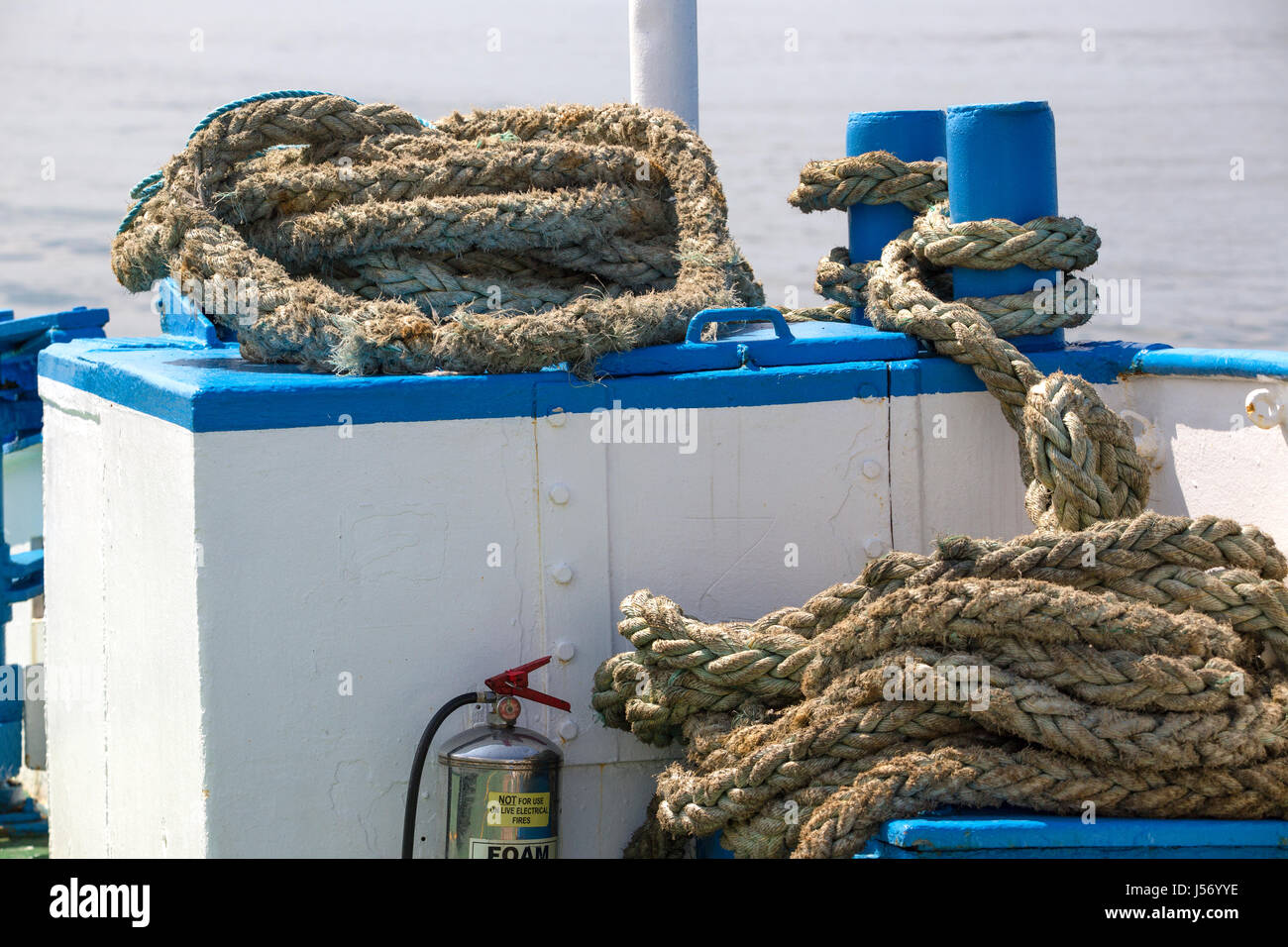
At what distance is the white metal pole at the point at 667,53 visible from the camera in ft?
16.3

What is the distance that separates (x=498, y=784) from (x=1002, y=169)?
1792 mm

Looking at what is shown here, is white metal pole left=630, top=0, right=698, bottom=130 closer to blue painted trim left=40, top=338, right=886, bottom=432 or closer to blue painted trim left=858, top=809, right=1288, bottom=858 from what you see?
blue painted trim left=40, top=338, right=886, bottom=432

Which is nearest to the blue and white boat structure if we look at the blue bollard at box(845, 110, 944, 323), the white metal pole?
the blue bollard at box(845, 110, 944, 323)

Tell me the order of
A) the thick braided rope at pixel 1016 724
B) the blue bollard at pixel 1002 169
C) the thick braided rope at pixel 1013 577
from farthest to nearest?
the blue bollard at pixel 1002 169
the thick braided rope at pixel 1013 577
the thick braided rope at pixel 1016 724

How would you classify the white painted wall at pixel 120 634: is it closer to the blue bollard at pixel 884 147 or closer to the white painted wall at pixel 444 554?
the white painted wall at pixel 444 554

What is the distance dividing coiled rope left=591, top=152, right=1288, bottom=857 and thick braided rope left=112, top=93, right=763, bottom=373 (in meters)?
0.74

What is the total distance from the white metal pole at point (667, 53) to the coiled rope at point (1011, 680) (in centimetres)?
221

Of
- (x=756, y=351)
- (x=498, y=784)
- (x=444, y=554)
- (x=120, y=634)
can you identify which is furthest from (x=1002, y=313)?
(x=120, y=634)

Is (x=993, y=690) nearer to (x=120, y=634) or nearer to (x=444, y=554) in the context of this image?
(x=444, y=554)

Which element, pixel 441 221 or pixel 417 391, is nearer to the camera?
pixel 417 391

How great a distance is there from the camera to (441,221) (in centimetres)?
354

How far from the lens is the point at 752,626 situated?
3.01 m

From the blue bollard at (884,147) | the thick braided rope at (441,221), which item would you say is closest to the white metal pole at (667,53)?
the thick braided rope at (441,221)
